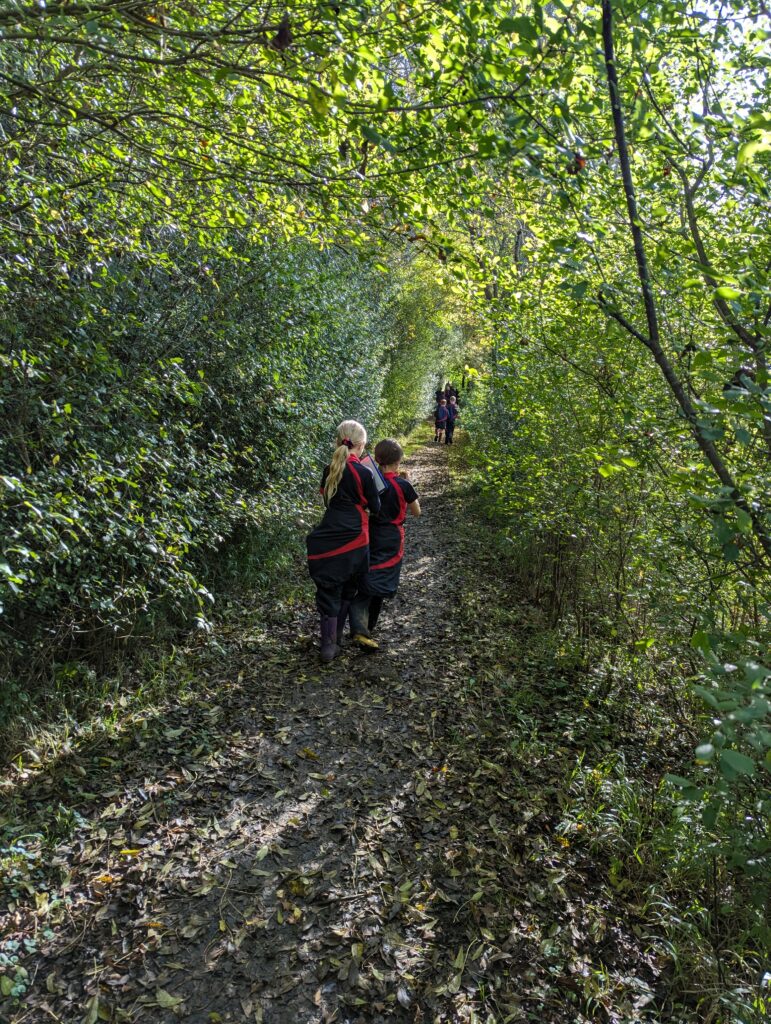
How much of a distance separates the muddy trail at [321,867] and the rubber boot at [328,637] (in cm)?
21

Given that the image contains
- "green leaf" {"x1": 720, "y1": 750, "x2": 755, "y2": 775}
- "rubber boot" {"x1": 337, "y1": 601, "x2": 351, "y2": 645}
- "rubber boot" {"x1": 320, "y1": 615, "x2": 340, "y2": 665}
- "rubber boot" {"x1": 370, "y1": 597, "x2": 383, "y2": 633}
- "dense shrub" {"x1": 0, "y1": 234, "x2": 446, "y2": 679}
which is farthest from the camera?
"rubber boot" {"x1": 370, "y1": 597, "x2": 383, "y2": 633}

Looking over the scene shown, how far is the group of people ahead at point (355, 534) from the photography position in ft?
18.1

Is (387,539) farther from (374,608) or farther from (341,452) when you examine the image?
(341,452)

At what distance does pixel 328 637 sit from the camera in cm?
570

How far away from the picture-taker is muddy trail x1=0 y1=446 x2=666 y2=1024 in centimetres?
270

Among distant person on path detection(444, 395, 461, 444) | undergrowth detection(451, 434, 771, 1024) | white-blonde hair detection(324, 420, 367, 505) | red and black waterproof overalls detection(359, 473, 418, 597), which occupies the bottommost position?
undergrowth detection(451, 434, 771, 1024)

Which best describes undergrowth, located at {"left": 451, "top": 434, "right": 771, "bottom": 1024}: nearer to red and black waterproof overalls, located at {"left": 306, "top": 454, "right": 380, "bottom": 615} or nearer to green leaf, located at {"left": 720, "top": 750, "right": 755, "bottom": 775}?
green leaf, located at {"left": 720, "top": 750, "right": 755, "bottom": 775}

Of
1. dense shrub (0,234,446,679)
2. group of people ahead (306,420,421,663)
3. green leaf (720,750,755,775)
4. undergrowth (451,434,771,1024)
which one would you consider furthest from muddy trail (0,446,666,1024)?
green leaf (720,750,755,775)

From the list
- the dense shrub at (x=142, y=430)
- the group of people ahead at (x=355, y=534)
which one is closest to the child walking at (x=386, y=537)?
the group of people ahead at (x=355, y=534)

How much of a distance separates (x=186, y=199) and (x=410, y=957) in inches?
216

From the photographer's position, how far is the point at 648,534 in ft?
15.5

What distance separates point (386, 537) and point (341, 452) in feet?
3.56

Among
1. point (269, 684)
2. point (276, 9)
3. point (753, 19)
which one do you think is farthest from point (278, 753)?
point (753, 19)

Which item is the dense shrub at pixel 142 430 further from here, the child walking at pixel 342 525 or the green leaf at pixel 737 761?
the green leaf at pixel 737 761
